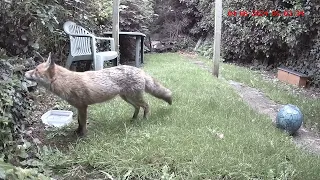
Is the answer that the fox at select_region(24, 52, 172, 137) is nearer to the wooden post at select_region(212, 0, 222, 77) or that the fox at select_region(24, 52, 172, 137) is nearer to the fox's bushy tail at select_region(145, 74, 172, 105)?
the fox's bushy tail at select_region(145, 74, 172, 105)

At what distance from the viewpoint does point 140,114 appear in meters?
4.83

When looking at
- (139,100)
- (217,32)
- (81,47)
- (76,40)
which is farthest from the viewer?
(217,32)

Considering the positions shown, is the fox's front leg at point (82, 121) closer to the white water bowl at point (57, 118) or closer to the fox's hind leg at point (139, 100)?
the white water bowl at point (57, 118)

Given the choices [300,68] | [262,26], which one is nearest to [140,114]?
[300,68]

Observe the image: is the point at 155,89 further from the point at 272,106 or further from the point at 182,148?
the point at 272,106

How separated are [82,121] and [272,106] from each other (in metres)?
3.98

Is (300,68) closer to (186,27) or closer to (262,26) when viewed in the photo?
(262,26)

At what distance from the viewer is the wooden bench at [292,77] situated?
8898 mm

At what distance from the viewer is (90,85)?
399 cm

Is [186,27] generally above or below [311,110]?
above

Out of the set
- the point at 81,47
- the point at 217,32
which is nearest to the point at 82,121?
the point at 81,47

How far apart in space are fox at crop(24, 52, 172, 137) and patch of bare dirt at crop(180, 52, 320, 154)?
2.05 metres

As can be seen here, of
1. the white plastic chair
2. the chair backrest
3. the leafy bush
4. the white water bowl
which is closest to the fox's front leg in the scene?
the white water bowl

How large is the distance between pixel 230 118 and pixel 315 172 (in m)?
1.54
